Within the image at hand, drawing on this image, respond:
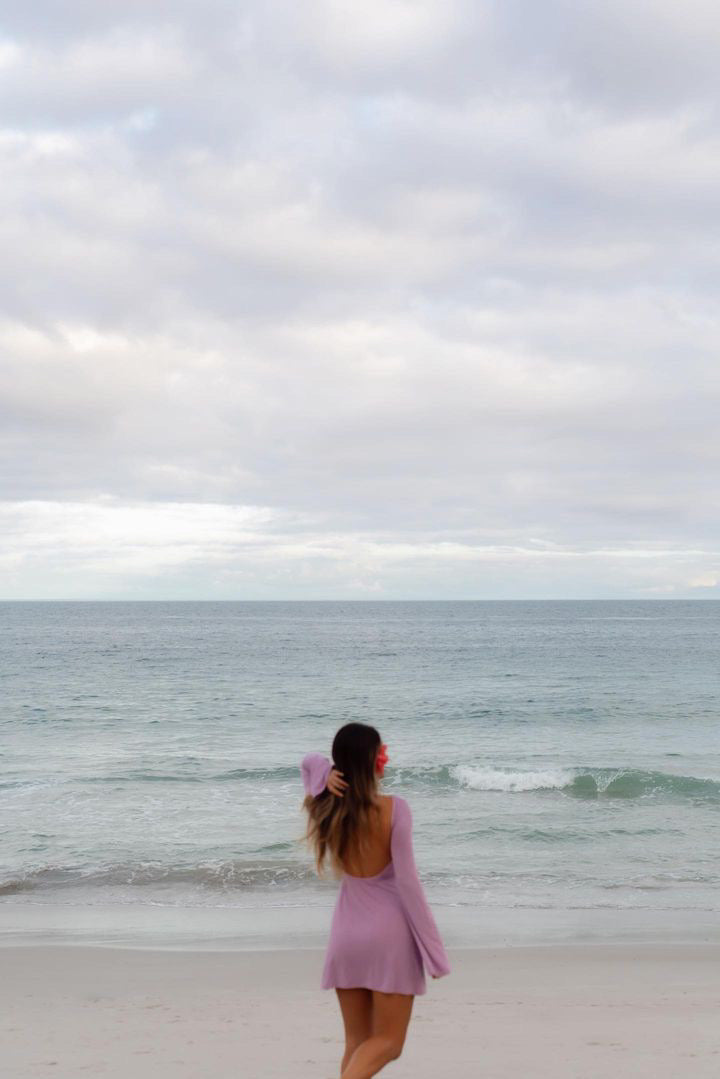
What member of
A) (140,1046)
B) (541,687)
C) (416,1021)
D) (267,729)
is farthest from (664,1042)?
(541,687)

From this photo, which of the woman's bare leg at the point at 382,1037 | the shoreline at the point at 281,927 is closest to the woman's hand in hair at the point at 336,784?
the woman's bare leg at the point at 382,1037

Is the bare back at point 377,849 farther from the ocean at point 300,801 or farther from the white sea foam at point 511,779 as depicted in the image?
the white sea foam at point 511,779

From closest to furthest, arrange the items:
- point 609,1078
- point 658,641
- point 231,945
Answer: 1. point 609,1078
2. point 231,945
3. point 658,641

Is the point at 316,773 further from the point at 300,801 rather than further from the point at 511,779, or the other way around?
the point at 511,779

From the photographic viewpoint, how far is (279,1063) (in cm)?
614

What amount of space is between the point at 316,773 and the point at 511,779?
16.3 metres

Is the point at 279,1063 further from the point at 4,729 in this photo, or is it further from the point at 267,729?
the point at 4,729

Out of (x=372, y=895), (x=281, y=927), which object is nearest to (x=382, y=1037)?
(x=372, y=895)

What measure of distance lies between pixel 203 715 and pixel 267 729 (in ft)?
12.7

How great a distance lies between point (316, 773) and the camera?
4.04 meters

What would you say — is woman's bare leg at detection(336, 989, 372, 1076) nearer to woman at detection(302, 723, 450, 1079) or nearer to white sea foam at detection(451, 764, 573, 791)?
woman at detection(302, 723, 450, 1079)

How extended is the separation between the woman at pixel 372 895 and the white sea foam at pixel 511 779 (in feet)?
49.4

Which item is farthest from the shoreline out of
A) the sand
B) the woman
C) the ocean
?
the woman

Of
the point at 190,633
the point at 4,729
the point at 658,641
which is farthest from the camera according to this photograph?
the point at 190,633
